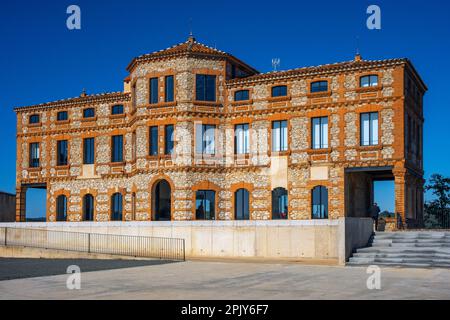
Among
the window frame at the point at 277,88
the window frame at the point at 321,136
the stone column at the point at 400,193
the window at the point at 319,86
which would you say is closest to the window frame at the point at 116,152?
the window frame at the point at 277,88

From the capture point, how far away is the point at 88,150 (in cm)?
4194

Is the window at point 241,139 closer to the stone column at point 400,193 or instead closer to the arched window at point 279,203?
the arched window at point 279,203

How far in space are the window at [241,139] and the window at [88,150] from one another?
10.7m

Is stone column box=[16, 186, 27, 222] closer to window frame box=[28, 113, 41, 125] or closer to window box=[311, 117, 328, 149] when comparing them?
window frame box=[28, 113, 41, 125]

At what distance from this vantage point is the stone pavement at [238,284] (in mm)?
14477

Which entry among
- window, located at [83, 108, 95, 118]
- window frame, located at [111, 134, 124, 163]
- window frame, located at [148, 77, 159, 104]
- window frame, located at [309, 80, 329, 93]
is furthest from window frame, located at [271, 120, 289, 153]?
window, located at [83, 108, 95, 118]

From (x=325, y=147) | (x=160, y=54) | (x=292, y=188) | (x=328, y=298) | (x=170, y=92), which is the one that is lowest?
(x=328, y=298)

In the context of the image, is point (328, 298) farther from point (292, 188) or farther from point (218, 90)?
point (218, 90)

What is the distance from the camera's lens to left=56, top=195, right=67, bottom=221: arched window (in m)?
42.1

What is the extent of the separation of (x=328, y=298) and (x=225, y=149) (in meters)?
23.9

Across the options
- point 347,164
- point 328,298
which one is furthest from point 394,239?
point 328,298

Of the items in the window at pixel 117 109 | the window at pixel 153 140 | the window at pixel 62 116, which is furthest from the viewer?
the window at pixel 62 116

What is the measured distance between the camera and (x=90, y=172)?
135ft

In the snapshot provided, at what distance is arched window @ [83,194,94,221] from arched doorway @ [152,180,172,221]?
19.6ft
